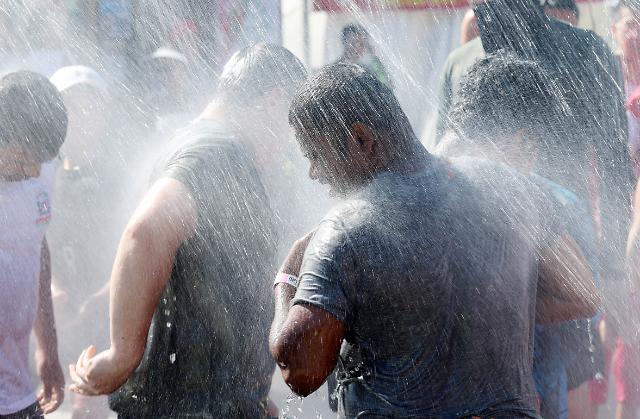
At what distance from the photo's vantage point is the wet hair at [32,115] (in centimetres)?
307

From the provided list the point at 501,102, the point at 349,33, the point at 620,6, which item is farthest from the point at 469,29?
the point at 501,102

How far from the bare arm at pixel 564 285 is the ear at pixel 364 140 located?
521mm

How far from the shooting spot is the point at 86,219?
4266mm

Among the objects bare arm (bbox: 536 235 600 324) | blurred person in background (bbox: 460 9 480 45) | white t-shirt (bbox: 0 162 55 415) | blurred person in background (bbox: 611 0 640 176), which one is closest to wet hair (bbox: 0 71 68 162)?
white t-shirt (bbox: 0 162 55 415)

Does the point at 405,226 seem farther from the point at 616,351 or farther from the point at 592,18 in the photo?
the point at 592,18

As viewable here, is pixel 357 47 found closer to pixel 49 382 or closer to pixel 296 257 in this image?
pixel 49 382

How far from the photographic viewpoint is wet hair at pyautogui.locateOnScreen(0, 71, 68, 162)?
10.1 feet

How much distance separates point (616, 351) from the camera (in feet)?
13.5

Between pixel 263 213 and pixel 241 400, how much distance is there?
552mm

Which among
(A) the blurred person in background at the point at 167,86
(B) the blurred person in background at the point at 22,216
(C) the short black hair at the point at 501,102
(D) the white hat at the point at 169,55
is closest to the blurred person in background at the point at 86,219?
(A) the blurred person in background at the point at 167,86

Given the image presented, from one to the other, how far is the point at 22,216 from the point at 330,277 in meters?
1.54

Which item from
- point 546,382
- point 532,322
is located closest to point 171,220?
point 532,322

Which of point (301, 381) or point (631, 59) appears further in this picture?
point (631, 59)

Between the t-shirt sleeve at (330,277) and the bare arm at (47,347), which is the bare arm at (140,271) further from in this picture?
the bare arm at (47,347)
